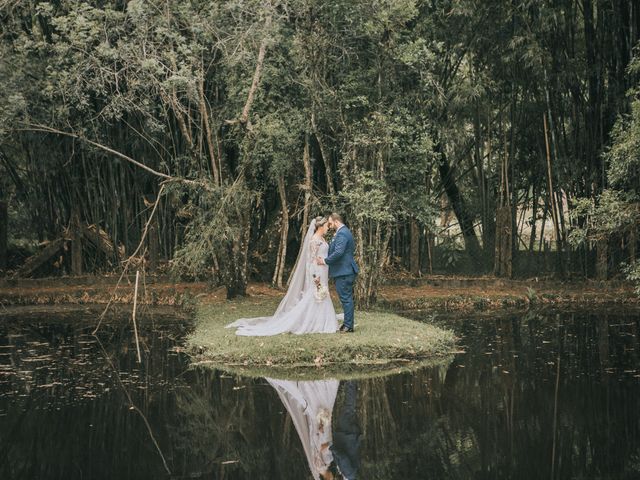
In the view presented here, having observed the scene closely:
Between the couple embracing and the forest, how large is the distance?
1514mm

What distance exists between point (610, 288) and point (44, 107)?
10.2 metres

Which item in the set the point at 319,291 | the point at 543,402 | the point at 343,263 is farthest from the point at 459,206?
the point at 543,402

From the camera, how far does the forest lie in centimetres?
1249

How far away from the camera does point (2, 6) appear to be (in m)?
13.4

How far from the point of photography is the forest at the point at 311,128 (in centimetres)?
1249

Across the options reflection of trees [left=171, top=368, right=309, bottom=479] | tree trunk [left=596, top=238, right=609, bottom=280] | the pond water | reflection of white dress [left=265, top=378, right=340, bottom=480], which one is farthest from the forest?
→ reflection of trees [left=171, top=368, right=309, bottom=479]

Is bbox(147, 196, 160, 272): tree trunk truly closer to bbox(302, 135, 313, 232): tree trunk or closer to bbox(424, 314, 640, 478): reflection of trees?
bbox(302, 135, 313, 232): tree trunk

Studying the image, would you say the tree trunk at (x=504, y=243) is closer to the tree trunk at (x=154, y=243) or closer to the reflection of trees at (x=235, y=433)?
the tree trunk at (x=154, y=243)

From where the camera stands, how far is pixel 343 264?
10.4m

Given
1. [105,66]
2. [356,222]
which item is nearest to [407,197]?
[356,222]

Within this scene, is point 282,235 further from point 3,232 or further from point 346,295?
point 3,232

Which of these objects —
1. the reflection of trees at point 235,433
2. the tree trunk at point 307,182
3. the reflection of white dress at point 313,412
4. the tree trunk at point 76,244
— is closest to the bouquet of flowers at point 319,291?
the reflection of white dress at point 313,412

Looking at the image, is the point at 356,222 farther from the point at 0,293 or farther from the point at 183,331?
the point at 0,293

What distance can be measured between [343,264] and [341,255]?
0.11 meters
